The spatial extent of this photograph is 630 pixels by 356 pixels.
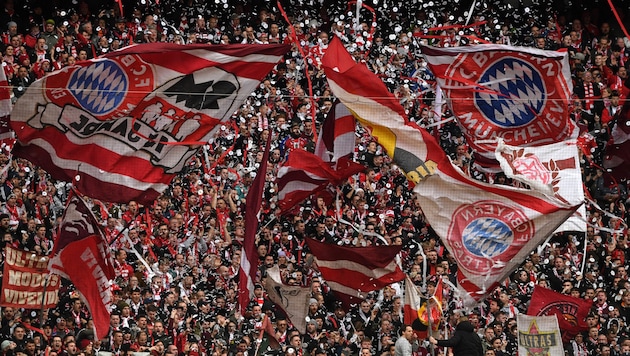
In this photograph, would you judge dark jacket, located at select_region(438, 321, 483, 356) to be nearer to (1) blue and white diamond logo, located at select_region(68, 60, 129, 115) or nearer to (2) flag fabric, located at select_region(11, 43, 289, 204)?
(2) flag fabric, located at select_region(11, 43, 289, 204)

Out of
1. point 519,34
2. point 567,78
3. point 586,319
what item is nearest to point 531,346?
point 586,319

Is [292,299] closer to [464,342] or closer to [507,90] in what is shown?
[464,342]

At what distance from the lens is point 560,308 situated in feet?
61.5

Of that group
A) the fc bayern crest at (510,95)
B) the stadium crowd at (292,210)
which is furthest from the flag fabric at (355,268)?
the fc bayern crest at (510,95)

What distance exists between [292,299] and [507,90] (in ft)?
12.3

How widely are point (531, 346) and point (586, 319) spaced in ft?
6.95

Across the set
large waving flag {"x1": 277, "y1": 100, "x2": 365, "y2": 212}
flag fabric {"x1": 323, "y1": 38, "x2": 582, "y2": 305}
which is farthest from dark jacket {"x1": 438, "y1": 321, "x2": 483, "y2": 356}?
large waving flag {"x1": 277, "y1": 100, "x2": 365, "y2": 212}

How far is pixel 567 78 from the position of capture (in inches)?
717

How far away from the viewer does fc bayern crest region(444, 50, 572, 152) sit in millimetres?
18219

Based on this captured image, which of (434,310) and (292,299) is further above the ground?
(292,299)

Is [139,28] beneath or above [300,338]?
above

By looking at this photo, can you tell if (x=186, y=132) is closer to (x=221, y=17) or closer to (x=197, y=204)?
(x=197, y=204)

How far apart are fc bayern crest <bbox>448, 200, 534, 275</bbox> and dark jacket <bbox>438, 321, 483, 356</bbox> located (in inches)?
45.9

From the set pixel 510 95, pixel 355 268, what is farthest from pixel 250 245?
pixel 510 95
